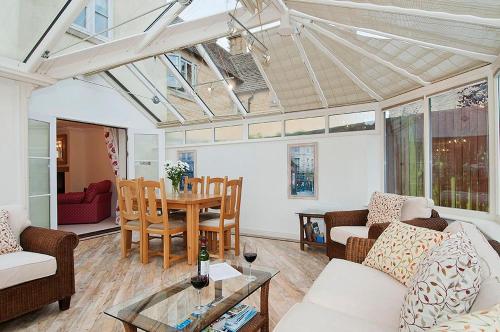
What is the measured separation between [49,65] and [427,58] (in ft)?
14.5

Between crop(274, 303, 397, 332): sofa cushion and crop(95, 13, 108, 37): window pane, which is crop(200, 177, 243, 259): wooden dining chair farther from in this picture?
crop(95, 13, 108, 37): window pane

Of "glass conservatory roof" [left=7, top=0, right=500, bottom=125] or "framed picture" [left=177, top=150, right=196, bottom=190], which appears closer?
"glass conservatory roof" [left=7, top=0, right=500, bottom=125]

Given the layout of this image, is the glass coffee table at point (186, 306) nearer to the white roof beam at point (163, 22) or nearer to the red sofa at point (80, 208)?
the white roof beam at point (163, 22)

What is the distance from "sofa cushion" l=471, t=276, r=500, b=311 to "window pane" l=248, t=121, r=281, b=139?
4.10m

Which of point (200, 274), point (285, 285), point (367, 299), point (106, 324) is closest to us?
point (367, 299)

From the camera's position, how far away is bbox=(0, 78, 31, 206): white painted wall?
3455 millimetres

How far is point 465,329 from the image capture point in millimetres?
684

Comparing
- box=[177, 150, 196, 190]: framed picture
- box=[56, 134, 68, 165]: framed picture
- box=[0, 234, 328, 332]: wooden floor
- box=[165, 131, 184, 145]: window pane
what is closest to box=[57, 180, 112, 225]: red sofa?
box=[0, 234, 328, 332]: wooden floor

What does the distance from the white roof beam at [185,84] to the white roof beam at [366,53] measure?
249 cm

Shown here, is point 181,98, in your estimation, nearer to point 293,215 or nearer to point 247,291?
point 293,215

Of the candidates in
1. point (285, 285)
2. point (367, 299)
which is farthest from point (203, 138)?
point (367, 299)

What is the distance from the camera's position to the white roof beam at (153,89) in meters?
5.09

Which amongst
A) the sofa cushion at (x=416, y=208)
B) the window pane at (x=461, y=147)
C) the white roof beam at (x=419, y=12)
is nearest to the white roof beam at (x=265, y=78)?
the white roof beam at (x=419, y=12)

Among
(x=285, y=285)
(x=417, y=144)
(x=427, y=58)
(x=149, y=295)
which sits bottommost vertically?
(x=285, y=285)
